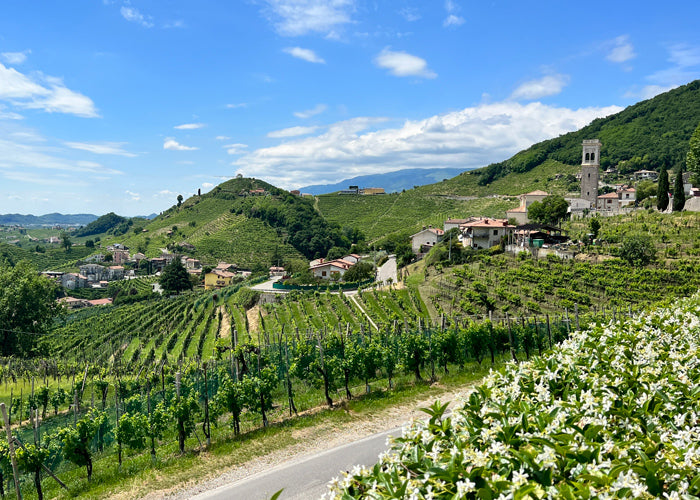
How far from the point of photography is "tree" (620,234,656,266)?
3685 centimetres

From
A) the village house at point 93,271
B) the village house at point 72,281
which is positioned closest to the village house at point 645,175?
the village house at point 93,271

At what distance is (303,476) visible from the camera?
934cm

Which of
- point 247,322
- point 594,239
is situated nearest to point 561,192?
point 594,239

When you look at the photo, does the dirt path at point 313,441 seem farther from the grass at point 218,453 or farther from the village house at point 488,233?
the village house at point 488,233

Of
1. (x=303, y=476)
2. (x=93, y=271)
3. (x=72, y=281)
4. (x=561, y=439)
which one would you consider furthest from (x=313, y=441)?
(x=93, y=271)

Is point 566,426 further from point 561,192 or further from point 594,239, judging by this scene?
point 561,192

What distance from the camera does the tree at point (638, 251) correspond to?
3685 cm

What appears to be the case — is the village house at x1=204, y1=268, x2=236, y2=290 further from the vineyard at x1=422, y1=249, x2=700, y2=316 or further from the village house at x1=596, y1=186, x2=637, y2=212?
the village house at x1=596, y1=186, x2=637, y2=212

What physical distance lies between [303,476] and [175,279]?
72809mm

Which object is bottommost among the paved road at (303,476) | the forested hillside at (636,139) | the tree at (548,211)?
the paved road at (303,476)

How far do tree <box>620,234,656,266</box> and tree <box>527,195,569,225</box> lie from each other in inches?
817

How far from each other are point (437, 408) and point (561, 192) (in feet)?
329

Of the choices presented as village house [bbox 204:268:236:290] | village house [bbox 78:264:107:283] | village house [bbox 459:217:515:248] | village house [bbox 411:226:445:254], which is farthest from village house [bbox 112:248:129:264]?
village house [bbox 459:217:515:248]

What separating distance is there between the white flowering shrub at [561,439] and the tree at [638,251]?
124 ft
